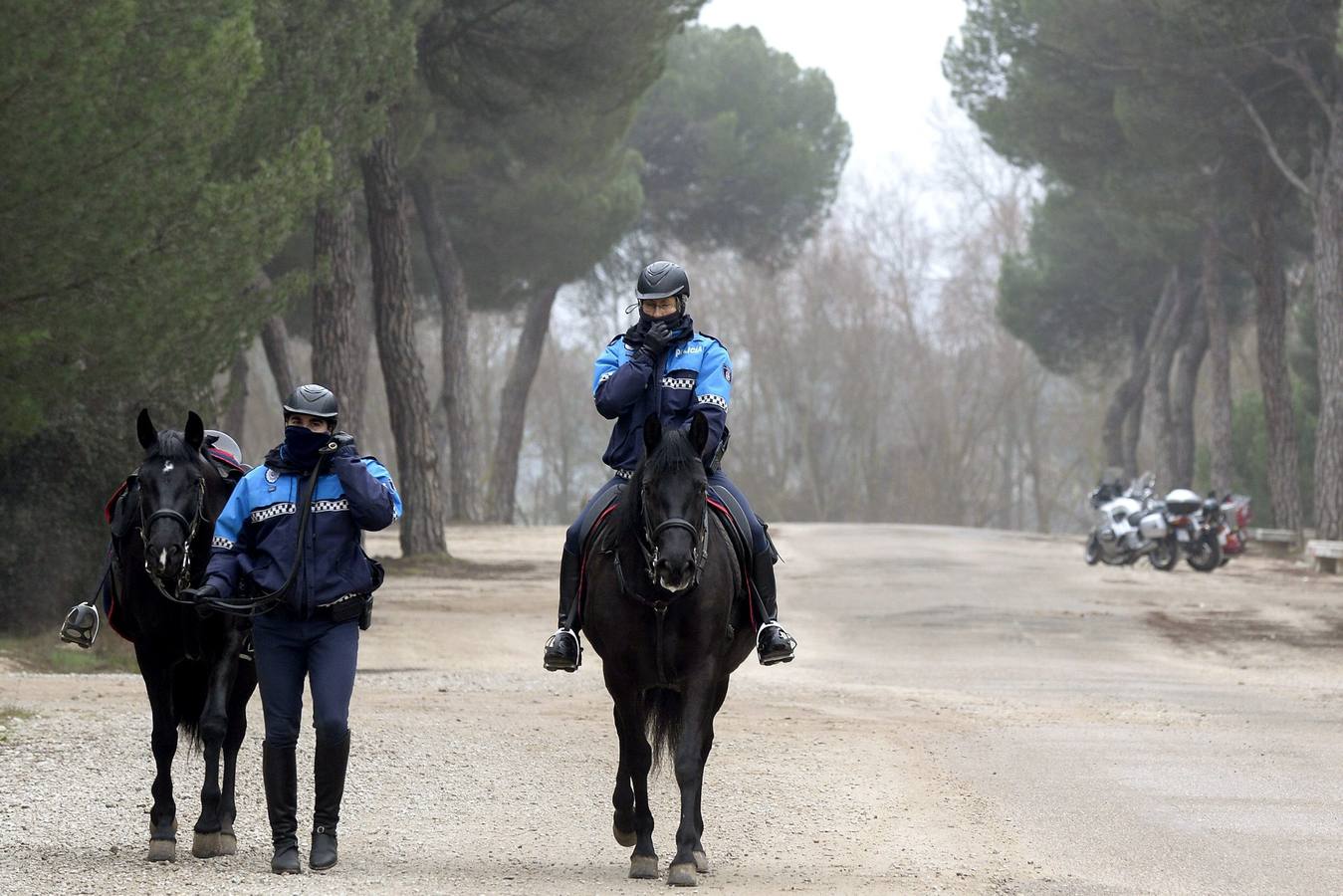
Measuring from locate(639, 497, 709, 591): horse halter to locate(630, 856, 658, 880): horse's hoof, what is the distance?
103 cm

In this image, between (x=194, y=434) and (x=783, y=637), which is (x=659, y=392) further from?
(x=194, y=434)

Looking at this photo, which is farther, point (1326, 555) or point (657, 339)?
point (1326, 555)

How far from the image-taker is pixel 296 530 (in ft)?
23.5

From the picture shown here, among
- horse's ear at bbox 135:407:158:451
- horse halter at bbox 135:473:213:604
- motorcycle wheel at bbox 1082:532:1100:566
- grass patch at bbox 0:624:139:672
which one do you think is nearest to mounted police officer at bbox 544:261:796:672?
horse halter at bbox 135:473:213:604

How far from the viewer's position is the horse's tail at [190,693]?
7.82 m

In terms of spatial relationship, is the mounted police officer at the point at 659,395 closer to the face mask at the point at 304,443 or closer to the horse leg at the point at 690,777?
the horse leg at the point at 690,777

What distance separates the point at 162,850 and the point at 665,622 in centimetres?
210

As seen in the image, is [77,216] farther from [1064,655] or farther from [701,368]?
[1064,655]

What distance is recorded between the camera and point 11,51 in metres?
14.0

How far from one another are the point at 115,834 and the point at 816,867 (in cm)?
294

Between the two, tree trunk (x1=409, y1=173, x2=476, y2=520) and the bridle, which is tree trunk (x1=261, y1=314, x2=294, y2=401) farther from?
the bridle

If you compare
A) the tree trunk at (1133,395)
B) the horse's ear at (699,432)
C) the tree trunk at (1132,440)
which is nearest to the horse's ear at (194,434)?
the horse's ear at (699,432)

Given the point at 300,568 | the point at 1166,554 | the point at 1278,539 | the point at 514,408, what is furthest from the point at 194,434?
the point at 514,408

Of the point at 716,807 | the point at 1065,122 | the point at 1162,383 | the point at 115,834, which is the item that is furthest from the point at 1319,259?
the point at 115,834
